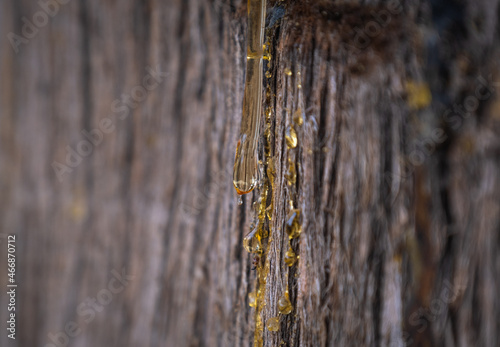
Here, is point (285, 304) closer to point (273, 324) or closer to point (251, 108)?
point (273, 324)

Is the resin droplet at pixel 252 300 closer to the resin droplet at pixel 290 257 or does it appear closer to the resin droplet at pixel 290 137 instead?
the resin droplet at pixel 290 257

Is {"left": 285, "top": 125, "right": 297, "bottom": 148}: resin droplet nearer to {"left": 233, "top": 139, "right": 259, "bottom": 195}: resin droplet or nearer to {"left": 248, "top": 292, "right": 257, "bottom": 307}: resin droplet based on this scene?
{"left": 233, "top": 139, "right": 259, "bottom": 195}: resin droplet

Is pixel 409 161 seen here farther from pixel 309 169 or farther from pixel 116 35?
pixel 116 35

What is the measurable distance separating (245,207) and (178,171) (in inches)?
4.1

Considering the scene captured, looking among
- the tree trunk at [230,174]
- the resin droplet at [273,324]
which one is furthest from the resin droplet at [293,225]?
the resin droplet at [273,324]

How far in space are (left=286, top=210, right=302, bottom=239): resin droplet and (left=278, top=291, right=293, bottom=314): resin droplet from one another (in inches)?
2.7

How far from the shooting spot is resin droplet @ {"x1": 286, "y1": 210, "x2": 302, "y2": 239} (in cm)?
39

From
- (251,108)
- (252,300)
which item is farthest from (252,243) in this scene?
(251,108)

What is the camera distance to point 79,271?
1.73 ft

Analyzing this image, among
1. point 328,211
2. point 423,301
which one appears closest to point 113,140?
point 328,211

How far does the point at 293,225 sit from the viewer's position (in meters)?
0.40

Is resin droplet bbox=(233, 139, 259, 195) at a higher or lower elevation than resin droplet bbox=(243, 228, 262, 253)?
higher

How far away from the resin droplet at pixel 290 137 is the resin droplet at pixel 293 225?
7 centimetres

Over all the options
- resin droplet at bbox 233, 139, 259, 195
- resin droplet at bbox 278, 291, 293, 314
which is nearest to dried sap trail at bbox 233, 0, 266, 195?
resin droplet at bbox 233, 139, 259, 195
